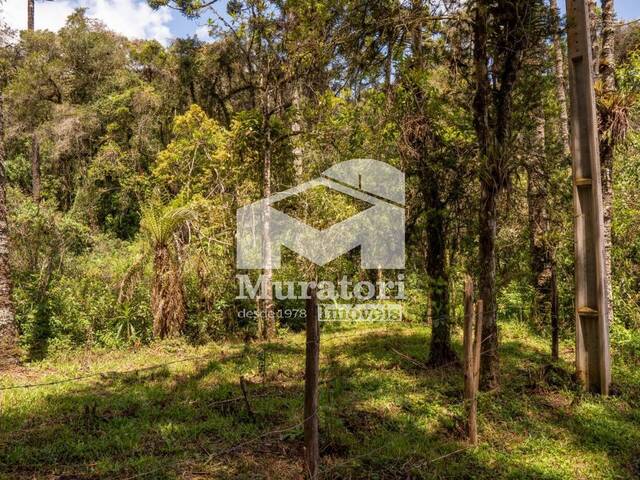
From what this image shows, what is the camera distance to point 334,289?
1199cm

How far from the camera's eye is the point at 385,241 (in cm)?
1132

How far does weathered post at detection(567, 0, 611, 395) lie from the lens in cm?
573

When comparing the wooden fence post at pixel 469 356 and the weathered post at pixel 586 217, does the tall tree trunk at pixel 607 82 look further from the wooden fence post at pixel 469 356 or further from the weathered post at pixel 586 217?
the wooden fence post at pixel 469 356

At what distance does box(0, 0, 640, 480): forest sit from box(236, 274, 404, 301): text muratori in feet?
0.33

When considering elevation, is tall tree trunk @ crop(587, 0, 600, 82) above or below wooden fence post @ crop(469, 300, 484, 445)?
above

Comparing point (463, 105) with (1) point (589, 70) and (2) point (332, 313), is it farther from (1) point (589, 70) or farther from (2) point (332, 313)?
(2) point (332, 313)

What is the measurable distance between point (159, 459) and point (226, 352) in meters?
4.10

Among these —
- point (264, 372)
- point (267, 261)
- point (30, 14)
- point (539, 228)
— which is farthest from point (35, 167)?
point (539, 228)

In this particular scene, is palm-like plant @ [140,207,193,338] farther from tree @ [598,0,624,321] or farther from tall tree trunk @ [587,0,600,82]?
tall tree trunk @ [587,0,600,82]

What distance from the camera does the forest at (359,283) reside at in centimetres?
434

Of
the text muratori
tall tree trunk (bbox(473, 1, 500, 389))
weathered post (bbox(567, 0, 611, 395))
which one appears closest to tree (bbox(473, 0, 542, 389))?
tall tree trunk (bbox(473, 1, 500, 389))

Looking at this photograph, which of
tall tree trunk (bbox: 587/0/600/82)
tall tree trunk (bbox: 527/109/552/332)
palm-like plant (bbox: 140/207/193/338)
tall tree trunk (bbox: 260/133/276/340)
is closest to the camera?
tall tree trunk (bbox: 527/109/552/332)

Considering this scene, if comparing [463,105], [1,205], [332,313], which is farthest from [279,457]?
[332,313]

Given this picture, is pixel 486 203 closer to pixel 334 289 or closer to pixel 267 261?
pixel 267 261
